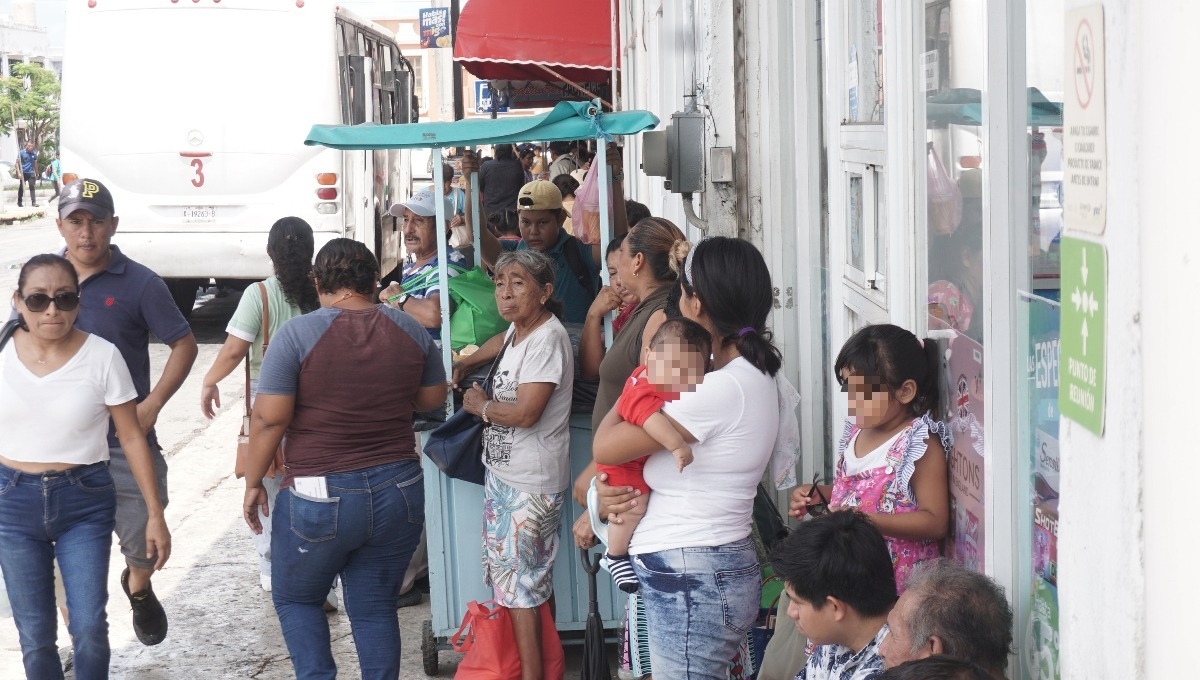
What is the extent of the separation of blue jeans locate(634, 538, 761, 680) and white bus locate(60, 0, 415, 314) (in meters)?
9.67

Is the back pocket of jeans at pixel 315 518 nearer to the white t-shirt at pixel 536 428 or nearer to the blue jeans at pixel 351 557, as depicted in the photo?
the blue jeans at pixel 351 557

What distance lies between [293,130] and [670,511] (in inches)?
398

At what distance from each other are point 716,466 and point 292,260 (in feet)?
9.10

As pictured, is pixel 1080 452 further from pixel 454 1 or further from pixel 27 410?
pixel 454 1

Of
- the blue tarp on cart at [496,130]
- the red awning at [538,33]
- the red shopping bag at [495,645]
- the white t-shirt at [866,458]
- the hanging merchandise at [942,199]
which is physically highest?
the red awning at [538,33]

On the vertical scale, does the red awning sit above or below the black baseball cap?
above

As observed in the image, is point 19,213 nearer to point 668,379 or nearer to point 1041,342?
point 668,379

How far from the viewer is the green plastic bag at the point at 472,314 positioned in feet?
17.9

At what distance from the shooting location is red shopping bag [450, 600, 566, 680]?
16.5 ft

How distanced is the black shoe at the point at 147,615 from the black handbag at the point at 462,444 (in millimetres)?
1447

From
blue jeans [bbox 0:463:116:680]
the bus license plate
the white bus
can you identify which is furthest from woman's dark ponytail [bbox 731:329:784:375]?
the bus license plate

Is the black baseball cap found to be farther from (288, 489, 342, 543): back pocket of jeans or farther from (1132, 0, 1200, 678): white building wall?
(1132, 0, 1200, 678): white building wall

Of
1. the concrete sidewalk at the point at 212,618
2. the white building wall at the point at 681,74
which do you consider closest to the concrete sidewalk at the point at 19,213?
the white building wall at the point at 681,74

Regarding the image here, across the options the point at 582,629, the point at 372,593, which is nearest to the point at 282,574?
the point at 372,593
